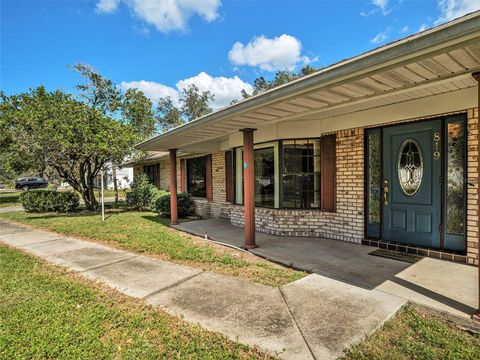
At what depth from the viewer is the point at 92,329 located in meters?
2.80

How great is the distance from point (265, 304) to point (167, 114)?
45.3 m

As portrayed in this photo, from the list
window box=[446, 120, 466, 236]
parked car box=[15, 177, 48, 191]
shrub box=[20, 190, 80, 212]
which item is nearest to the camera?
window box=[446, 120, 466, 236]

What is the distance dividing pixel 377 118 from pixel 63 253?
701cm

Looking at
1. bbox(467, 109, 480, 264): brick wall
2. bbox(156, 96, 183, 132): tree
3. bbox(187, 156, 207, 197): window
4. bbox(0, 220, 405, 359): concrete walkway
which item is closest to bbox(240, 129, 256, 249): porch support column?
bbox(0, 220, 405, 359): concrete walkway

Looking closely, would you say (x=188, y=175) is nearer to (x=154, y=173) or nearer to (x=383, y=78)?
(x=154, y=173)

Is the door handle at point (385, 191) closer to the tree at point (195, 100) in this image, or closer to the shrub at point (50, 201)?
the shrub at point (50, 201)

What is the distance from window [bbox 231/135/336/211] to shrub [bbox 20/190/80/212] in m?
10.8

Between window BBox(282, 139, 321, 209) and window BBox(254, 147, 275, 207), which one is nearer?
window BBox(282, 139, 321, 209)

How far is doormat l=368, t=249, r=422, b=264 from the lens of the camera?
4.56 m

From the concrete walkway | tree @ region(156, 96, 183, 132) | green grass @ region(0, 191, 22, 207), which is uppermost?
tree @ region(156, 96, 183, 132)

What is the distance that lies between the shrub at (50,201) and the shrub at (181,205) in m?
4.88

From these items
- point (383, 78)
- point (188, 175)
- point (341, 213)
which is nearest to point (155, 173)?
point (188, 175)

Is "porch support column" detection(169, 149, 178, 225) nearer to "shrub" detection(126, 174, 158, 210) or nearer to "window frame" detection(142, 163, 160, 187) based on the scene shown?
"shrub" detection(126, 174, 158, 210)

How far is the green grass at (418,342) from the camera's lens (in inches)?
89.4
